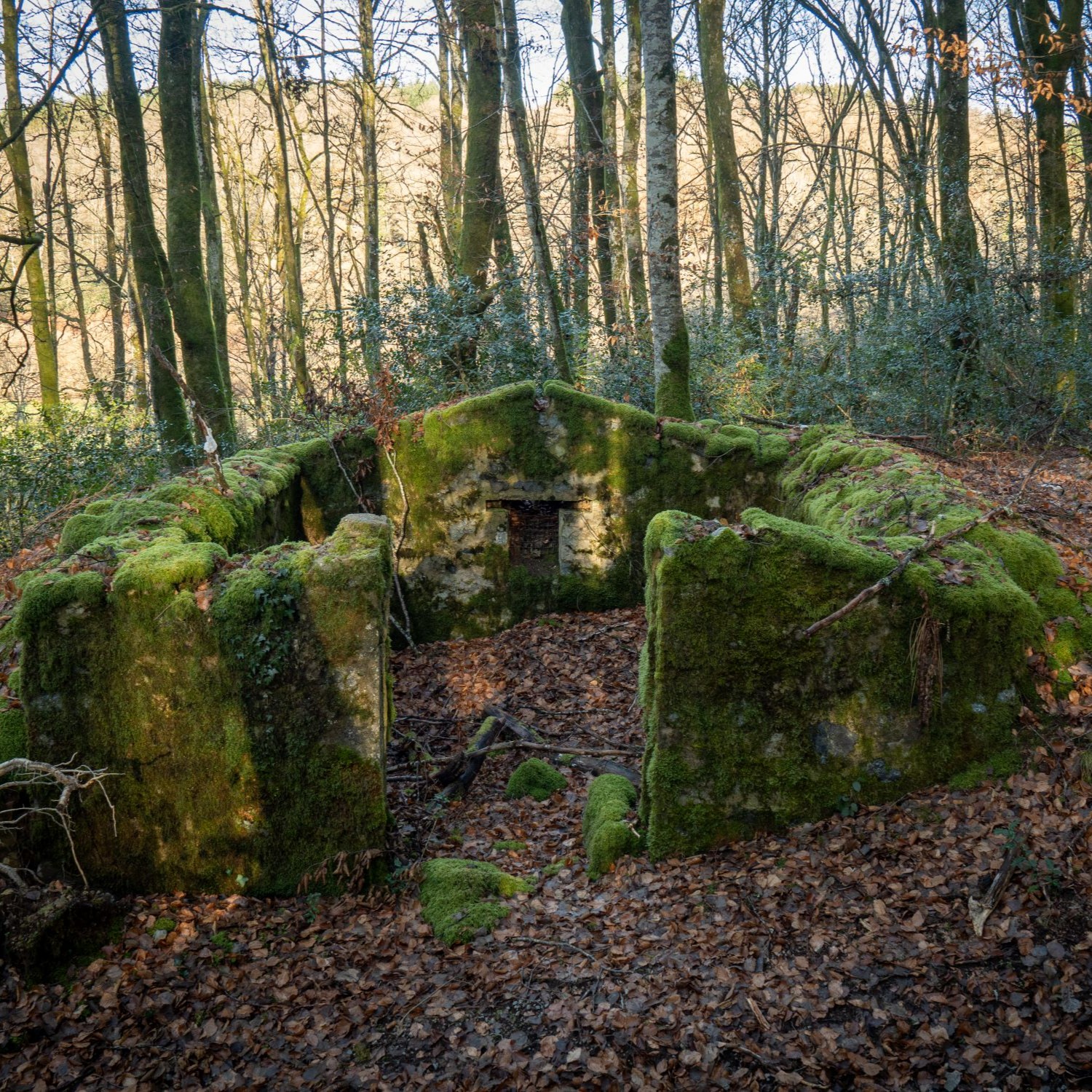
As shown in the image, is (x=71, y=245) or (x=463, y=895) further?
(x=71, y=245)

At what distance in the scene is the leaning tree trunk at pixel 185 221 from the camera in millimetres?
11469

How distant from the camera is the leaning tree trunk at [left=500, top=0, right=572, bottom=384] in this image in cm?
1127

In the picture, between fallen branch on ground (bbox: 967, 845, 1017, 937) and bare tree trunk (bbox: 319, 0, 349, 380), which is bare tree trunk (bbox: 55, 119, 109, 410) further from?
fallen branch on ground (bbox: 967, 845, 1017, 937)

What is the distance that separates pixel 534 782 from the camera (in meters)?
6.48

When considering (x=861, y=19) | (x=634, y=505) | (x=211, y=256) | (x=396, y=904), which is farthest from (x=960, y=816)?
(x=861, y=19)

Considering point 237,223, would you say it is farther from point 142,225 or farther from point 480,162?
point 480,162

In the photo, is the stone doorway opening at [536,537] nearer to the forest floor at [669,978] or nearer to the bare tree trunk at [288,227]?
the forest floor at [669,978]

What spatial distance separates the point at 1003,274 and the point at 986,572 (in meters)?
11.7

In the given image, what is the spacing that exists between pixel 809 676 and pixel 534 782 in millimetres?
2627

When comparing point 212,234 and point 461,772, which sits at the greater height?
point 212,234

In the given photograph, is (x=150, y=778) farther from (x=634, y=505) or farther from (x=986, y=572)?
(x=634, y=505)

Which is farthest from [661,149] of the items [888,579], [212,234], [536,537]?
[212,234]

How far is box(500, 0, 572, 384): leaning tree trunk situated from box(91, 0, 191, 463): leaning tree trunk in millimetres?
5259

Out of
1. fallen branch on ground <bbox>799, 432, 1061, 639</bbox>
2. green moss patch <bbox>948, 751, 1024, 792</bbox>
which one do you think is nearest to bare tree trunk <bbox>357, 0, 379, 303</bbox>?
fallen branch on ground <bbox>799, 432, 1061, 639</bbox>
